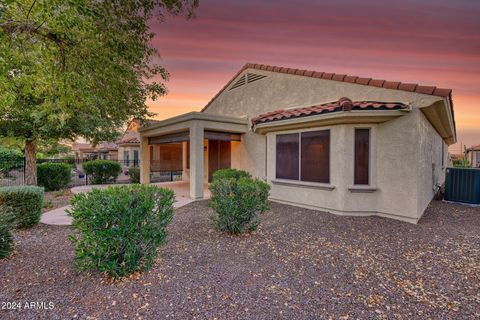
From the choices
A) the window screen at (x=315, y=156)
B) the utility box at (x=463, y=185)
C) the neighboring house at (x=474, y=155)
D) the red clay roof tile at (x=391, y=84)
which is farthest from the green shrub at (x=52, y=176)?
the neighboring house at (x=474, y=155)

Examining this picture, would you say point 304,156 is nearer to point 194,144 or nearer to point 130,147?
point 194,144

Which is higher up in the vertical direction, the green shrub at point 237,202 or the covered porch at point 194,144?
the covered porch at point 194,144

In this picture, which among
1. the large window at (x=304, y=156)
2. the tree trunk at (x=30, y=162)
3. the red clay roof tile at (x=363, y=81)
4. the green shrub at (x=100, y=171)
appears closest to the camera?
the large window at (x=304, y=156)

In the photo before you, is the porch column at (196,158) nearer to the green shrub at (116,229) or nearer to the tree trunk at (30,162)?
the green shrub at (116,229)

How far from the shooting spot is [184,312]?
2760 millimetres

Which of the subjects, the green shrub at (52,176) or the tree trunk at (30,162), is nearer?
the tree trunk at (30,162)

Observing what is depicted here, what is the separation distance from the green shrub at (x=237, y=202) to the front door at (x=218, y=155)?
7.79m

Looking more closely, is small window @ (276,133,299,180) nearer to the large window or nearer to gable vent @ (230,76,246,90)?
the large window

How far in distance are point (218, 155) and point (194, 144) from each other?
427 cm

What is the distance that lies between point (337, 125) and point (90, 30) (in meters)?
7.05

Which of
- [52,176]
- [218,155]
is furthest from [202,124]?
[52,176]

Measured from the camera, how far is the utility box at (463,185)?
956cm

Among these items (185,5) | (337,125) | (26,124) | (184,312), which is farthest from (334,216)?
(26,124)

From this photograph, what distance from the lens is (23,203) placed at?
5910 mm
